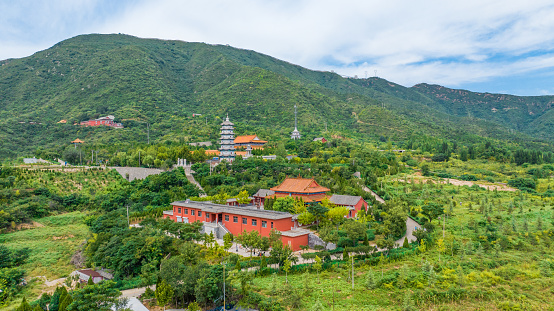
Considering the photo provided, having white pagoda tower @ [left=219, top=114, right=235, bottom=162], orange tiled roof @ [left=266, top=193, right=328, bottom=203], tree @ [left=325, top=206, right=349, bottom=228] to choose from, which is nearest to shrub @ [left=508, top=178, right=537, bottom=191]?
orange tiled roof @ [left=266, top=193, right=328, bottom=203]

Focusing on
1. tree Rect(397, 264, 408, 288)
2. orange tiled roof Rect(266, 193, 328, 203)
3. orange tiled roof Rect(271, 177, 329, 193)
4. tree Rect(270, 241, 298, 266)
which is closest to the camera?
tree Rect(397, 264, 408, 288)

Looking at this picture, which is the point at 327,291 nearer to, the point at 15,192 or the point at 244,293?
the point at 244,293

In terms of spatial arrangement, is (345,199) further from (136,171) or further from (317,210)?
(136,171)

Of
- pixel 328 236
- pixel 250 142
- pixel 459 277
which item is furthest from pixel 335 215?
pixel 250 142

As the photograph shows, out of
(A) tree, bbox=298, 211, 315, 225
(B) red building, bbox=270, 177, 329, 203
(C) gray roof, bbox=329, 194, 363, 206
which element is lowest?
(A) tree, bbox=298, 211, 315, 225

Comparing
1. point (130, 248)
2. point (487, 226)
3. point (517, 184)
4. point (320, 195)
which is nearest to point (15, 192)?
point (130, 248)

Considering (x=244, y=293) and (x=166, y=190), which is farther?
(x=166, y=190)

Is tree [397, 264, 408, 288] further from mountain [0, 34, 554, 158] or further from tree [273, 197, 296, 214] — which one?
mountain [0, 34, 554, 158]
